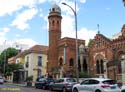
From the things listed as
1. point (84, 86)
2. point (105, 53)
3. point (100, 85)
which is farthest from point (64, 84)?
point (105, 53)

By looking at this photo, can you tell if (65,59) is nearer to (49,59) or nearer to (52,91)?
(49,59)

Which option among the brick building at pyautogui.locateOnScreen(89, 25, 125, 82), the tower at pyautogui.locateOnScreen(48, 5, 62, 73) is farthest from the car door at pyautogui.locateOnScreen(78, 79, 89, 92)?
the tower at pyautogui.locateOnScreen(48, 5, 62, 73)

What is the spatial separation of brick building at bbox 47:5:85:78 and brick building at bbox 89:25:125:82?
4.64 meters

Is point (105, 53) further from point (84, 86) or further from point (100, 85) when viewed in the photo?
point (100, 85)

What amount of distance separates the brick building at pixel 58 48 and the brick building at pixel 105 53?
183 inches

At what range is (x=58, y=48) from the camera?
174ft

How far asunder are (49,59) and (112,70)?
2015 centimetres

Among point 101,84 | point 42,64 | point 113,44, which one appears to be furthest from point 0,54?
point 101,84

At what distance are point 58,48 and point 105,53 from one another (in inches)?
468

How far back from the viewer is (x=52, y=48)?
174 ft

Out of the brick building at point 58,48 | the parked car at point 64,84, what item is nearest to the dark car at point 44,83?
the parked car at point 64,84

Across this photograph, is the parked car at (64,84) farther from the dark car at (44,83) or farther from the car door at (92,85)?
the car door at (92,85)

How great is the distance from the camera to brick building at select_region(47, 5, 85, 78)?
50.4 metres

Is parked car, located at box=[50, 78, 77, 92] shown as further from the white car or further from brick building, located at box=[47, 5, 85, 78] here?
brick building, located at box=[47, 5, 85, 78]
